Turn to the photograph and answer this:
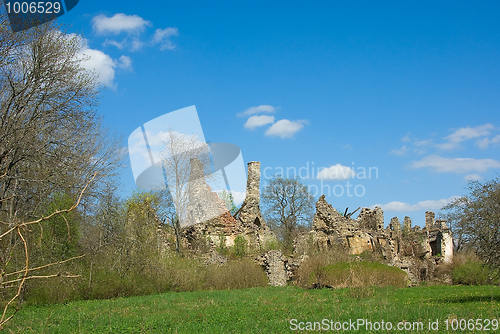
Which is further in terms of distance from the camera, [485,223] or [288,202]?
[288,202]

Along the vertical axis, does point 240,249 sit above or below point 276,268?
above

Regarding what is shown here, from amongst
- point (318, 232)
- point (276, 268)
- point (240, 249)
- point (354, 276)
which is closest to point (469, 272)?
point (318, 232)

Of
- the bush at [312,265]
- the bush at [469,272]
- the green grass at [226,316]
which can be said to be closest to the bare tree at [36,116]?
the green grass at [226,316]

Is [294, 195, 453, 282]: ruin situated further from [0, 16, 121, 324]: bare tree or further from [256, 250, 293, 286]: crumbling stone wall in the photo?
[0, 16, 121, 324]: bare tree

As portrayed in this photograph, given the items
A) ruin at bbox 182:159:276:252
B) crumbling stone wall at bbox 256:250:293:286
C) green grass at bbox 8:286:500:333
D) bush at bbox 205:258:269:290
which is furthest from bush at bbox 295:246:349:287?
ruin at bbox 182:159:276:252

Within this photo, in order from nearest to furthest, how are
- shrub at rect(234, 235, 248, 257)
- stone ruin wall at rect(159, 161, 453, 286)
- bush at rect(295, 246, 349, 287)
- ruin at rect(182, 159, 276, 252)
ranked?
bush at rect(295, 246, 349, 287) < shrub at rect(234, 235, 248, 257) < stone ruin wall at rect(159, 161, 453, 286) < ruin at rect(182, 159, 276, 252)

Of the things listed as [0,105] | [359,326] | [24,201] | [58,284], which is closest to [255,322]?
[359,326]

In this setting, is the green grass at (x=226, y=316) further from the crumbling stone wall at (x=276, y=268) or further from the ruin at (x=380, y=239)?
the ruin at (x=380, y=239)

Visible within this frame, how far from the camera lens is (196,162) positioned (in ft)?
107

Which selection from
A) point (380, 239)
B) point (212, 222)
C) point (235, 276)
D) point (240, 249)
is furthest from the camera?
point (380, 239)

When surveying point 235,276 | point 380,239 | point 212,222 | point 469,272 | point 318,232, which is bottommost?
point 469,272

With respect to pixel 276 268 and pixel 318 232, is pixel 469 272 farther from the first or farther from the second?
pixel 276 268

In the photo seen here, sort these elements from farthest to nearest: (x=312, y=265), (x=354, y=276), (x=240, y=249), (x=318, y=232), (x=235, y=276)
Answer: (x=318, y=232)
(x=240, y=249)
(x=235, y=276)
(x=312, y=265)
(x=354, y=276)

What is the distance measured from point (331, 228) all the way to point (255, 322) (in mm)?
22739
